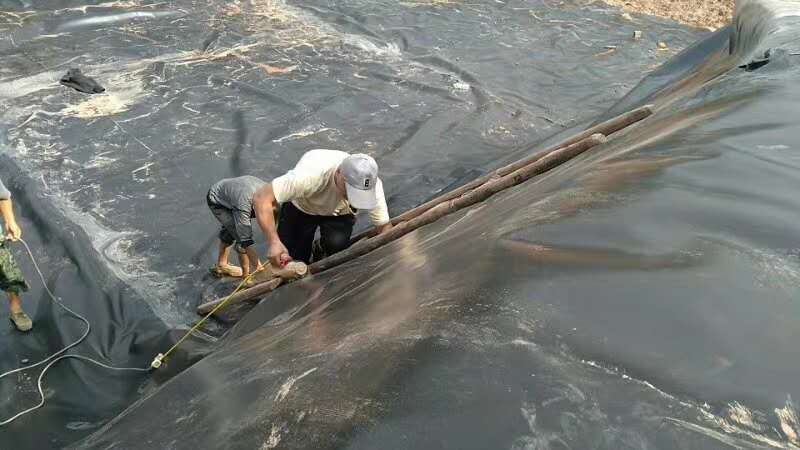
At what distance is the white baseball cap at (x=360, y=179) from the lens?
3002 mm

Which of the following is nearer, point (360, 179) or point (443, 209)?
point (360, 179)

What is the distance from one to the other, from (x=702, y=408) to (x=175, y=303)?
9.64 ft

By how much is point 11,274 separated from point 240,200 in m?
1.20

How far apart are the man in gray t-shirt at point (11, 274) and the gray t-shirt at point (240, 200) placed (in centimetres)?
104

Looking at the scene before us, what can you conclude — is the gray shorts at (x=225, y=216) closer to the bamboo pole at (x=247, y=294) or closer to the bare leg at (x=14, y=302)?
the bamboo pole at (x=247, y=294)

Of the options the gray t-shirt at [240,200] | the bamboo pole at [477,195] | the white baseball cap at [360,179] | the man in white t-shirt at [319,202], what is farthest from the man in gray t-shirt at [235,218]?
the white baseball cap at [360,179]

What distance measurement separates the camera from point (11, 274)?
311 centimetres

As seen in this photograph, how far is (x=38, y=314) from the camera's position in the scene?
130 inches

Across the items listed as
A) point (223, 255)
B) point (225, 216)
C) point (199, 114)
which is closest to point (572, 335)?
point (225, 216)

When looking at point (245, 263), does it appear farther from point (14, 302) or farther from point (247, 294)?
point (14, 302)

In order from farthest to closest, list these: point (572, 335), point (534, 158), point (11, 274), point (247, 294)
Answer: point (534, 158)
point (247, 294)
point (11, 274)
point (572, 335)

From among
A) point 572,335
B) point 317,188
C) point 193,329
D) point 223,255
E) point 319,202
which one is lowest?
point 193,329

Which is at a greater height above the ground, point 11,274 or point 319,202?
point 319,202

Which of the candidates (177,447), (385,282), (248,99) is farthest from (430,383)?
(248,99)
